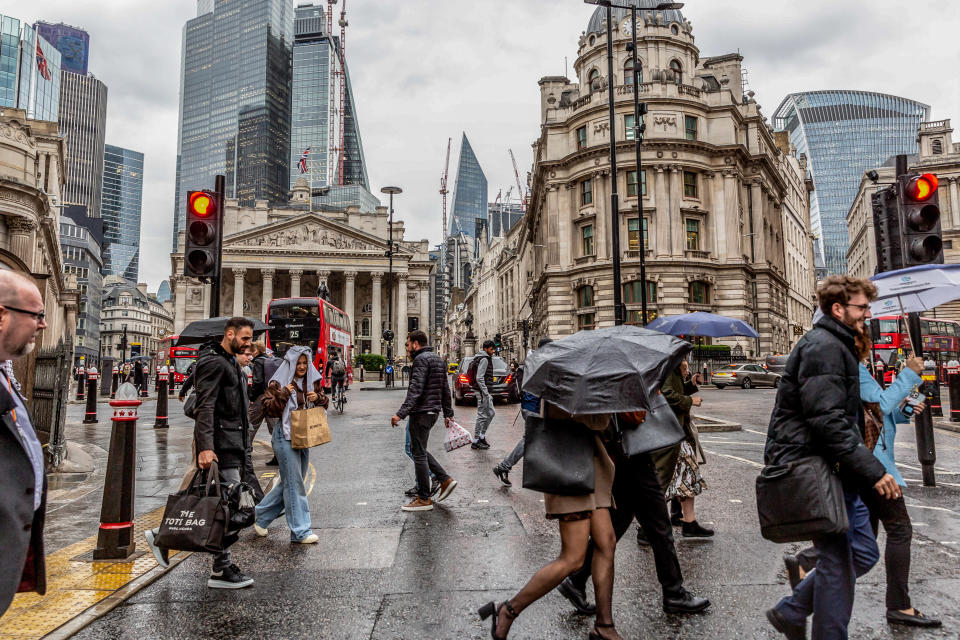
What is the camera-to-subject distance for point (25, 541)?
2.10 m

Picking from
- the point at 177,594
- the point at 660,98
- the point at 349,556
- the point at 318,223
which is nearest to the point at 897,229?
the point at 349,556

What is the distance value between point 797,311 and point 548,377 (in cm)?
6549

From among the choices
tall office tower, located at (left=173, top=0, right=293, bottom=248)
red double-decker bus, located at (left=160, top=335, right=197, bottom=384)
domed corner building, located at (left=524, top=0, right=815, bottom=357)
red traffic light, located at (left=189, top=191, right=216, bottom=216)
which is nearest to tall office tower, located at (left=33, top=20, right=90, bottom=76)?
tall office tower, located at (left=173, top=0, right=293, bottom=248)

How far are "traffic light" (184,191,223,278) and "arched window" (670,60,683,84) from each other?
41.1 metres

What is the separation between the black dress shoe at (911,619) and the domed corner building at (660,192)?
33.8 m

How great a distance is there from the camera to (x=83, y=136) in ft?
576

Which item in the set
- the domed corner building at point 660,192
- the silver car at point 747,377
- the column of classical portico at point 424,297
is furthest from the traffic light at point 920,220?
the column of classical portico at point 424,297

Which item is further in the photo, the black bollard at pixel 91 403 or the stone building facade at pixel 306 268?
the stone building facade at pixel 306 268

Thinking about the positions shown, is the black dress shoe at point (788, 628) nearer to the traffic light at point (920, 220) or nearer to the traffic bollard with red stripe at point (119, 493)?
the traffic bollard with red stripe at point (119, 493)

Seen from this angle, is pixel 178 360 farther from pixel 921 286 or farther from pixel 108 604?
pixel 921 286

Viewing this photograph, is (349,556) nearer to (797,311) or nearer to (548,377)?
(548,377)

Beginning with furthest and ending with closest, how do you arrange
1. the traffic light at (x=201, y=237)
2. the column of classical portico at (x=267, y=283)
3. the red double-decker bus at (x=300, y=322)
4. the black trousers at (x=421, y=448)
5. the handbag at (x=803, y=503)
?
the column of classical portico at (x=267, y=283)
the red double-decker bus at (x=300, y=322)
the traffic light at (x=201, y=237)
the black trousers at (x=421, y=448)
the handbag at (x=803, y=503)

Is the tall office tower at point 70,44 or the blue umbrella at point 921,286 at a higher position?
the tall office tower at point 70,44

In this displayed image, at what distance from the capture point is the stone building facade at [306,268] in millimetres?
75688
